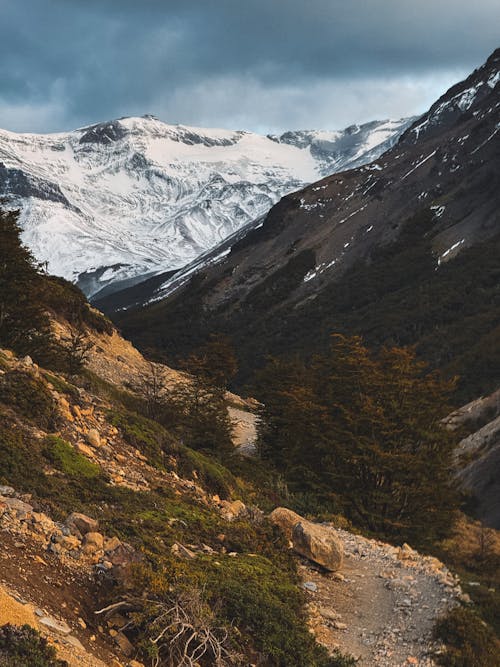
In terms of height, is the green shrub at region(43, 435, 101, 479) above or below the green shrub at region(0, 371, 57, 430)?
below

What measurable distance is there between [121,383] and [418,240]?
13762cm

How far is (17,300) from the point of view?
71.7ft

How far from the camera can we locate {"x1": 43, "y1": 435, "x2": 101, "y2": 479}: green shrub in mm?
11844

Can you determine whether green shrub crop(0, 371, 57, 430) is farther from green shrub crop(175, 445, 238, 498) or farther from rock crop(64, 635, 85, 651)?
rock crop(64, 635, 85, 651)

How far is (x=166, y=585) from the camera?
8172 millimetres

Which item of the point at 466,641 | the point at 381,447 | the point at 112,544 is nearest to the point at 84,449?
the point at 112,544

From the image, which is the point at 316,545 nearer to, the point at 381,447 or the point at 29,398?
the point at 29,398

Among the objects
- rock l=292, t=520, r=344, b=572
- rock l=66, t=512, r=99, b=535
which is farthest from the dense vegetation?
rock l=66, t=512, r=99, b=535

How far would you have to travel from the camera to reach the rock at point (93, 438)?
13.7 metres

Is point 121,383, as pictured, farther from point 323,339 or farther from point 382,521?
point 323,339

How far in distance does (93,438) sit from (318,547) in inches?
208

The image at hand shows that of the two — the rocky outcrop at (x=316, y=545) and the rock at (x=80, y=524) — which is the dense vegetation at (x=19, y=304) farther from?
the rock at (x=80, y=524)

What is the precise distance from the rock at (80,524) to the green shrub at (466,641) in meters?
5.49

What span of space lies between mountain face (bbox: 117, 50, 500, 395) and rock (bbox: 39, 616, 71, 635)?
9634 cm
